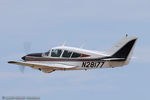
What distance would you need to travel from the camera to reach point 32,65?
82812 millimetres

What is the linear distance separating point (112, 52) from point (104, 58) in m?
0.87

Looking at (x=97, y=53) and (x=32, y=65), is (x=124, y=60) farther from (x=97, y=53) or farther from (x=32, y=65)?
(x=32, y=65)

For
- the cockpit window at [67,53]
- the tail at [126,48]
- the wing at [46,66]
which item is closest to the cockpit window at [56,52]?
the cockpit window at [67,53]

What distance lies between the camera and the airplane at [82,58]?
80.8m

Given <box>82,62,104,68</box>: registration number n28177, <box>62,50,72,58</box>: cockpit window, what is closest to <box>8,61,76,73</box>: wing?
<box>62,50,72,58</box>: cockpit window

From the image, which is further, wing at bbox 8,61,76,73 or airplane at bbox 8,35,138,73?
wing at bbox 8,61,76,73

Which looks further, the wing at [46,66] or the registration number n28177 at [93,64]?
the wing at [46,66]

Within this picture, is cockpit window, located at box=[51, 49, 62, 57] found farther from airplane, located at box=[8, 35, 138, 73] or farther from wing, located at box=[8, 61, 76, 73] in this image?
wing, located at box=[8, 61, 76, 73]

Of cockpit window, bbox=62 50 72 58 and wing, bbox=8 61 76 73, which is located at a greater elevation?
cockpit window, bbox=62 50 72 58

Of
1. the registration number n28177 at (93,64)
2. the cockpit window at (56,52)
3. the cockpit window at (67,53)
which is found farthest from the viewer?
the cockpit window at (56,52)

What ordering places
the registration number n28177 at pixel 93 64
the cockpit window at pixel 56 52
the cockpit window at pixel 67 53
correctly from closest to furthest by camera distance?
1. the registration number n28177 at pixel 93 64
2. the cockpit window at pixel 67 53
3. the cockpit window at pixel 56 52

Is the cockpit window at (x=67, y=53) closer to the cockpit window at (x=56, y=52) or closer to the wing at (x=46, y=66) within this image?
the cockpit window at (x=56, y=52)

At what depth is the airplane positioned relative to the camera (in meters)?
80.8

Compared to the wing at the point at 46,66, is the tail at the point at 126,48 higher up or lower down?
higher up
